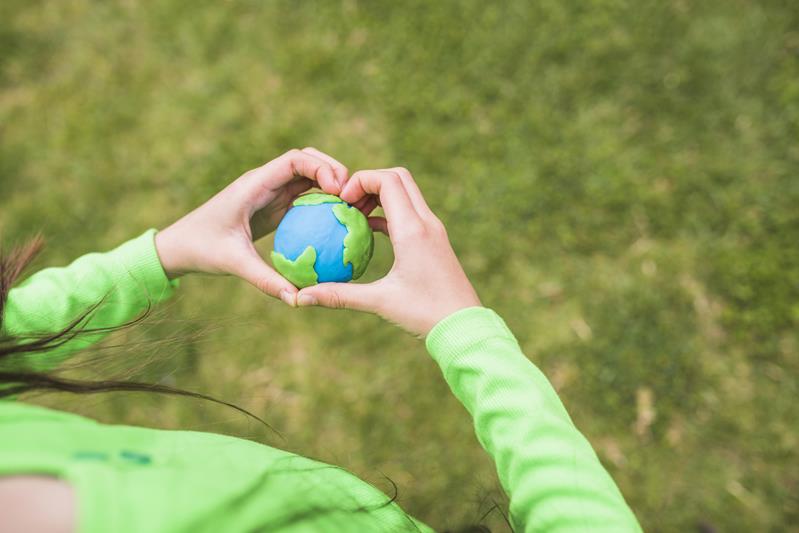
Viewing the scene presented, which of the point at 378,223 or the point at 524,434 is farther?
the point at 378,223

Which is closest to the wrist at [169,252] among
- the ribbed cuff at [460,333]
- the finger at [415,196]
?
the finger at [415,196]

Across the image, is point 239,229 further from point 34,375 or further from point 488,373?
point 488,373

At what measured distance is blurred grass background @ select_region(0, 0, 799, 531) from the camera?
2.40 m

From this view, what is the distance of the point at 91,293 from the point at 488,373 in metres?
1.22

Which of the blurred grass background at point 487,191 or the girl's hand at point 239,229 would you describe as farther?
the blurred grass background at point 487,191

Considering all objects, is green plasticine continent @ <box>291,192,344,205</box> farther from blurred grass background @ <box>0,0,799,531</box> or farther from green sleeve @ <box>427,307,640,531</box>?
blurred grass background @ <box>0,0,799,531</box>

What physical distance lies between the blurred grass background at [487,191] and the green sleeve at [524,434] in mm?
1026

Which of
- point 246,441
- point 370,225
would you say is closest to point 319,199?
point 370,225

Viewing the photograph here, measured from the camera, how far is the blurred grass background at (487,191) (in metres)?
2.40

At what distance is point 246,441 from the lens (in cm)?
130

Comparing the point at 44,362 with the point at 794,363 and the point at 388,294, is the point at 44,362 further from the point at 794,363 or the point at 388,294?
the point at 794,363

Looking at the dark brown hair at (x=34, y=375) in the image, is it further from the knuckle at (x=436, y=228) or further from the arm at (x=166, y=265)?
the knuckle at (x=436, y=228)

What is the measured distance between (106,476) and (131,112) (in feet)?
9.38

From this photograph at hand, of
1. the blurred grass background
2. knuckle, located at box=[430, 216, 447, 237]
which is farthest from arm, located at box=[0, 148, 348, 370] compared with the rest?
the blurred grass background
